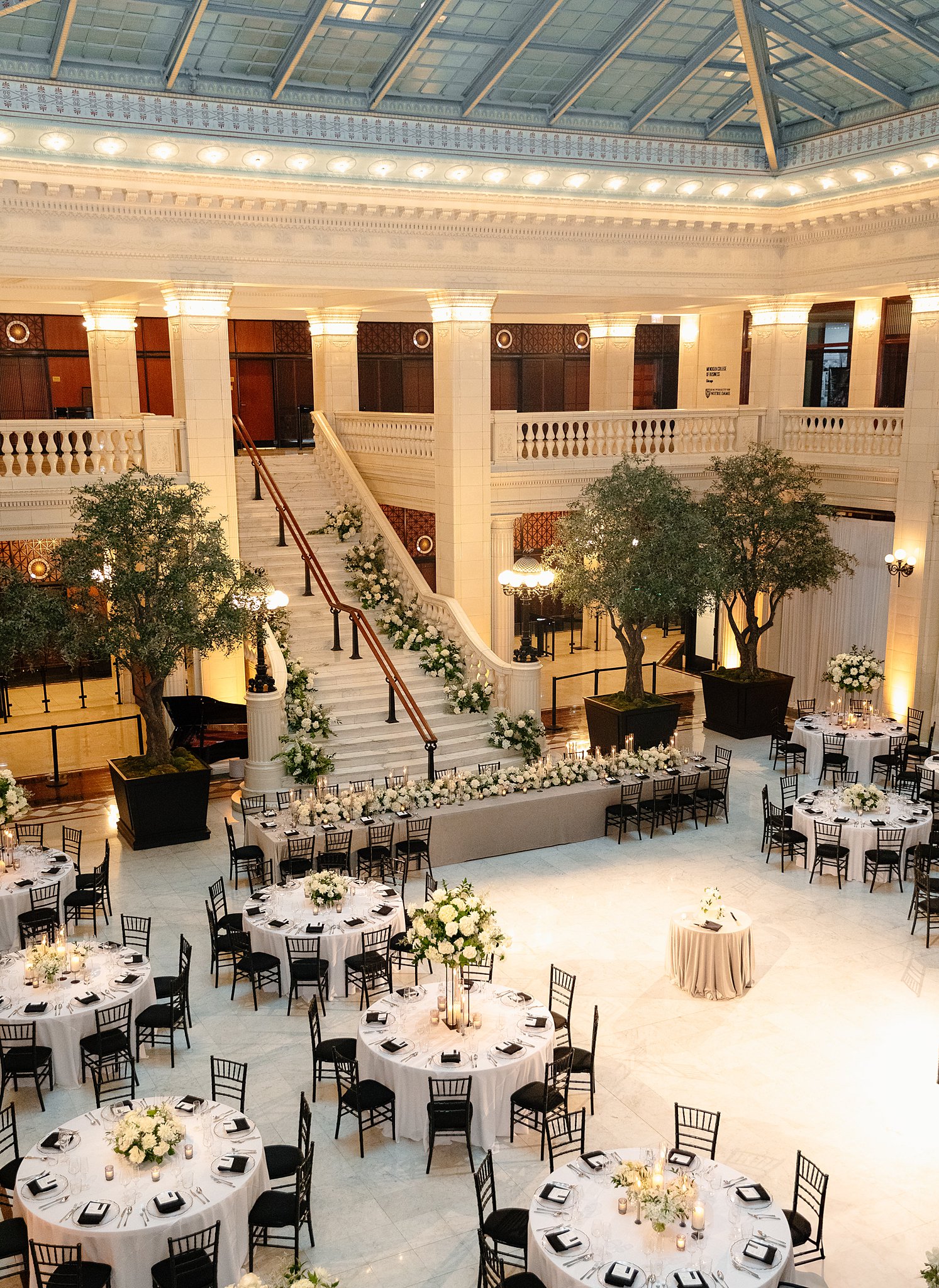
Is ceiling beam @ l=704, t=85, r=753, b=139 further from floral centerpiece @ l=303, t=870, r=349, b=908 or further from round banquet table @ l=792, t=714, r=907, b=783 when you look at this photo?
floral centerpiece @ l=303, t=870, r=349, b=908

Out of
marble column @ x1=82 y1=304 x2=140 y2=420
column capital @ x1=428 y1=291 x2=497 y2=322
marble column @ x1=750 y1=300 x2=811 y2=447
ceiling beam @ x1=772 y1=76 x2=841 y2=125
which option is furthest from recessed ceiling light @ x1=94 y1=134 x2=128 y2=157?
marble column @ x1=750 y1=300 x2=811 y2=447

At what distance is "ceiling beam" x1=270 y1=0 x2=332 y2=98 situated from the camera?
1361 cm

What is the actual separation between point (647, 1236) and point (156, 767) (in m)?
9.49

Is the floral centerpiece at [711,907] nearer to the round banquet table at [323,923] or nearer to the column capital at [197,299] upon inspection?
the round banquet table at [323,923]

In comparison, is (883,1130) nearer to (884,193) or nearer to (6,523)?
(6,523)

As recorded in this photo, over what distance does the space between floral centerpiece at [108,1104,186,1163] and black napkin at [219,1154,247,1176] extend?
324 mm

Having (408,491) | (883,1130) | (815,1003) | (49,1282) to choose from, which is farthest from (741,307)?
(49,1282)

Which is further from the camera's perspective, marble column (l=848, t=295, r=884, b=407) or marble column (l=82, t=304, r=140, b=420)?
marble column (l=848, t=295, r=884, b=407)

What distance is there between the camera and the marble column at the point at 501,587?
61.9ft

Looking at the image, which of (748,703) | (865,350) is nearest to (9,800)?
(748,703)

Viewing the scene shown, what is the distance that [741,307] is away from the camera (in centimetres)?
2131

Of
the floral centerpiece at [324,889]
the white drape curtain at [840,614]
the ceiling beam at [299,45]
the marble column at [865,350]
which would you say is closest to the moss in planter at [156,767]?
the floral centerpiece at [324,889]

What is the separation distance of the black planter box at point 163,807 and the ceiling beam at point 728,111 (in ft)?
39.2

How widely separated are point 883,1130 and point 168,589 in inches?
361
